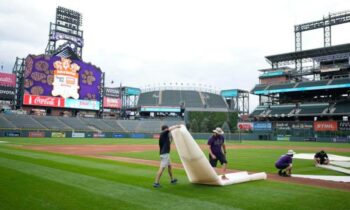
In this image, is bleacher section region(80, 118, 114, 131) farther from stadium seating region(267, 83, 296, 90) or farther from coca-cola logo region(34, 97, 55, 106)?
stadium seating region(267, 83, 296, 90)

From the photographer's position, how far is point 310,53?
7106cm

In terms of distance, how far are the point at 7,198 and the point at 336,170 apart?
A: 1311 cm

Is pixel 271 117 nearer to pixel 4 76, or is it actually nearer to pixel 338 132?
pixel 338 132

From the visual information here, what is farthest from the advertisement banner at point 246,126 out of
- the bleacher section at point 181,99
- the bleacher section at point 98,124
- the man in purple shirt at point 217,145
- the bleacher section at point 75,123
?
the man in purple shirt at point 217,145

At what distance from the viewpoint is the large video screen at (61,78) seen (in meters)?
55.5

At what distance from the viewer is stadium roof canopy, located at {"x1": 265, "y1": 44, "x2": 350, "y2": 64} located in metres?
66.1

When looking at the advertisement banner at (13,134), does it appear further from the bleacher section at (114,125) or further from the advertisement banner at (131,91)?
the advertisement banner at (131,91)

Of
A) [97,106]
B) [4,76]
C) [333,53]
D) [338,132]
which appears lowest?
[338,132]

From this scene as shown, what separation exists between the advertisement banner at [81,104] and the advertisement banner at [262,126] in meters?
35.9

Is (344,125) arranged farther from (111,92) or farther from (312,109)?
(111,92)

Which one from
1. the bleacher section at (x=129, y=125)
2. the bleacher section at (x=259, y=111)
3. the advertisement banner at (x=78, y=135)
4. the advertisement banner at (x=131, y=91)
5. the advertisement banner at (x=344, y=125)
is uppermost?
the advertisement banner at (x=131, y=91)

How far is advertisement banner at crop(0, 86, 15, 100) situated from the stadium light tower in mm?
11933

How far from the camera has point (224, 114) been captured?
90.0 metres

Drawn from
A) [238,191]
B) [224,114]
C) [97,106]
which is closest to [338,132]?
[224,114]
